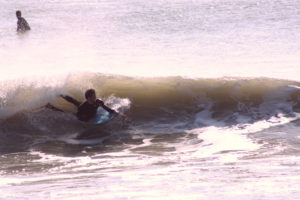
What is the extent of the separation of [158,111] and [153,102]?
0.55m

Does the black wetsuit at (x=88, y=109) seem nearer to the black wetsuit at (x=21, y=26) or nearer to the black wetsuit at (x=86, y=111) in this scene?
the black wetsuit at (x=86, y=111)

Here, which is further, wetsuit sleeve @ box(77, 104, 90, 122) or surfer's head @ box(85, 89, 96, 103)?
wetsuit sleeve @ box(77, 104, 90, 122)

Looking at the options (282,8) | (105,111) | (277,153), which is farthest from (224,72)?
(282,8)

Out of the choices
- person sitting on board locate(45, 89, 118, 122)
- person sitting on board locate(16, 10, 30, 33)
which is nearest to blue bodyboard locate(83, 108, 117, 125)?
person sitting on board locate(45, 89, 118, 122)

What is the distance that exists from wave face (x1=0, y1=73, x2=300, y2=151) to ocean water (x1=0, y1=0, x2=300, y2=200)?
3 centimetres

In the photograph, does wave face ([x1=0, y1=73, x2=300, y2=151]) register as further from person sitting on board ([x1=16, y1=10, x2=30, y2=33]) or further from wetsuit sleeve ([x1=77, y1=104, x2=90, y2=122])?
person sitting on board ([x1=16, y1=10, x2=30, y2=33])

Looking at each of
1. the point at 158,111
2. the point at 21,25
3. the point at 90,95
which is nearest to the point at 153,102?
the point at 158,111

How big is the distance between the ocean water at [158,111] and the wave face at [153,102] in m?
0.03

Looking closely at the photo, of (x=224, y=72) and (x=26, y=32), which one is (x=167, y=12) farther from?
(x=224, y=72)

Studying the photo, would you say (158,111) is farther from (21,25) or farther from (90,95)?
(21,25)

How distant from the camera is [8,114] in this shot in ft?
39.2

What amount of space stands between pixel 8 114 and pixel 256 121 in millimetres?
5452

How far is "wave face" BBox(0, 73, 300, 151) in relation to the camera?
11.6 m

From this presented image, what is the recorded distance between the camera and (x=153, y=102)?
43.1 feet
